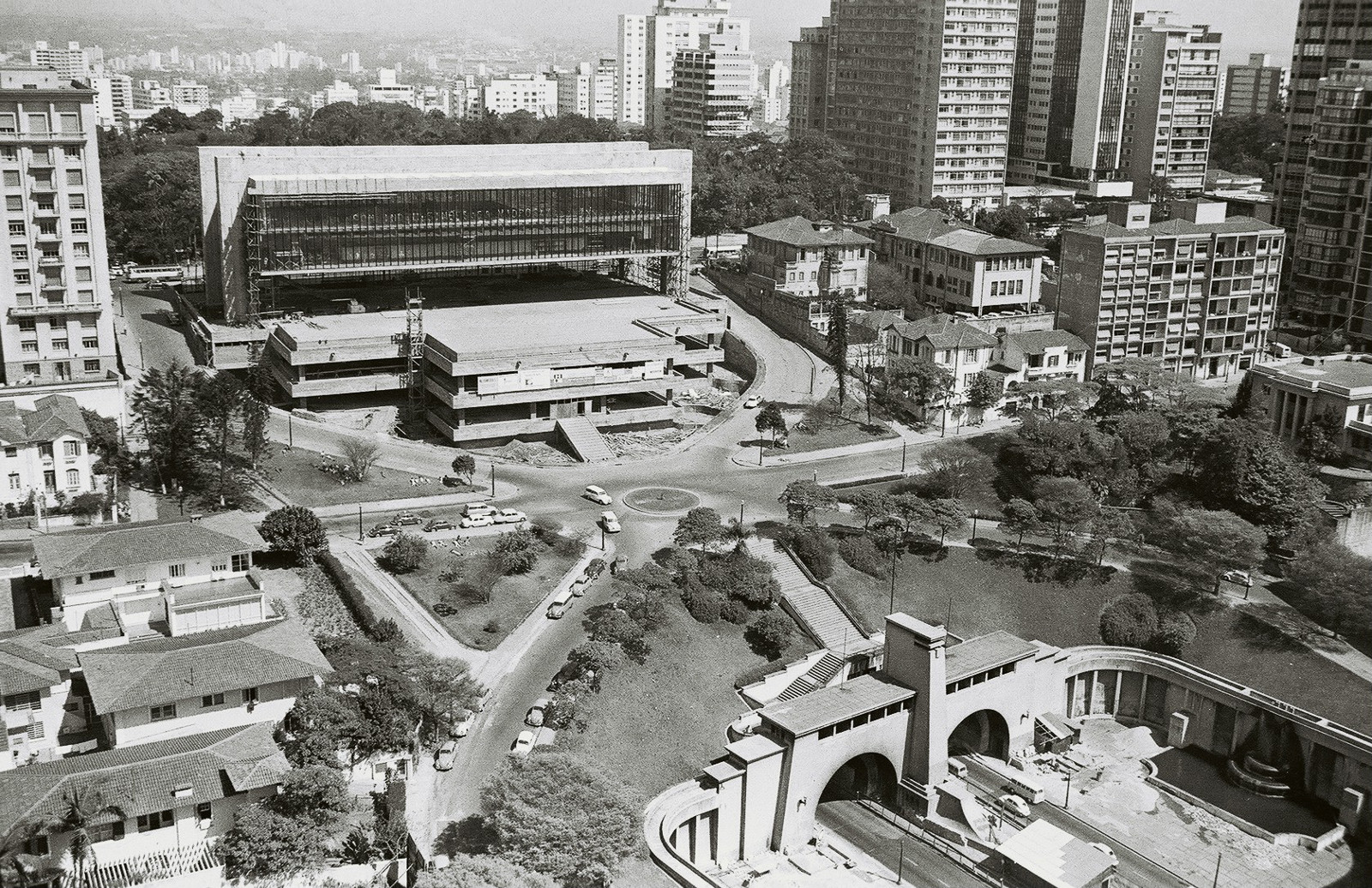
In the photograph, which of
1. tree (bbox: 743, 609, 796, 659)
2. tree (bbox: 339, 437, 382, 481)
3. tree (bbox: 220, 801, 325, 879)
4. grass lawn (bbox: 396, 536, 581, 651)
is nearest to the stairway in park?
tree (bbox: 743, 609, 796, 659)

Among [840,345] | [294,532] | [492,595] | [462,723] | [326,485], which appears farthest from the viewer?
[840,345]

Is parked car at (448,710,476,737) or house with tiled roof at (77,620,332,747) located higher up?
house with tiled roof at (77,620,332,747)

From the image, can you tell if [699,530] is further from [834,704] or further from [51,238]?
[51,238]

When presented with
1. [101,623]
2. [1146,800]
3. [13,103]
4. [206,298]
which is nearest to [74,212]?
[13,103]

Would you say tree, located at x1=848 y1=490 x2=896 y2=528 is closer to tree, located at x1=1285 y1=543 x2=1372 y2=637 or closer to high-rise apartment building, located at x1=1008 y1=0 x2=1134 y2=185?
tree, located at x1=1285 y1=543 x2=1372 y2=637

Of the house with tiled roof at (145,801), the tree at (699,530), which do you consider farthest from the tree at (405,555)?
the house with tiled roof at (145,801)

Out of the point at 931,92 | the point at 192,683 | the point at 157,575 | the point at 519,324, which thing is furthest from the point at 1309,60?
the point at 192,683

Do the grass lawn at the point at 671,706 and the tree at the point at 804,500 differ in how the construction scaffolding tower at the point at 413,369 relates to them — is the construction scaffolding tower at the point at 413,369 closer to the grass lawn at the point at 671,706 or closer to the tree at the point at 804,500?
the tree at the point at 804,500
